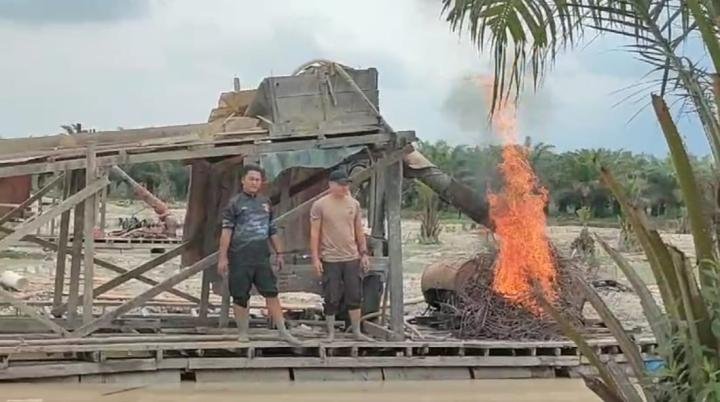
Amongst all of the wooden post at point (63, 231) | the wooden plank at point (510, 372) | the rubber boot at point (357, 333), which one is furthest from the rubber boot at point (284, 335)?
the wooden post at point (63, 231)

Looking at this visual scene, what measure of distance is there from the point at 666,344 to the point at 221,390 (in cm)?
742

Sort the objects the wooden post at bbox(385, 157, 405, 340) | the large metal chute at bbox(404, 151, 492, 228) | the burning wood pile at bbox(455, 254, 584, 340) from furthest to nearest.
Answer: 1. the large metal chute at bbox(404, 151, 492, 228)
2. the burning wood pile at bbox(455, 254, 584, 340)
3. the wooden post at bbox(385, 157, 405, 340)

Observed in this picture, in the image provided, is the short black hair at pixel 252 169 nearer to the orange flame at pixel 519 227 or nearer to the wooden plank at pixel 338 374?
the wooden plank at pixel 338 374

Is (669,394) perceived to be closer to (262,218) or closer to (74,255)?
(262,218)

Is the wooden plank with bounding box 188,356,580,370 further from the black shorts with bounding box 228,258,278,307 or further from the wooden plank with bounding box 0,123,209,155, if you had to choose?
the wooden plank with bounding box 0,123,209,155

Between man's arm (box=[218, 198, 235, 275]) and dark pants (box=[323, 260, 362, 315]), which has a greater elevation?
man's arm (box=[218, 198, 235, 275])

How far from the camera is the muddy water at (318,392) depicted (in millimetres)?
10180

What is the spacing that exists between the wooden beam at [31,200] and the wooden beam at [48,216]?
1.21m

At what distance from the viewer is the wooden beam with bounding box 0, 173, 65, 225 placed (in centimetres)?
1179

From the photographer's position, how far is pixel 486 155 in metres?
14.2

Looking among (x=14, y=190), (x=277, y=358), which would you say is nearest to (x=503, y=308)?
(x=277, y=358)

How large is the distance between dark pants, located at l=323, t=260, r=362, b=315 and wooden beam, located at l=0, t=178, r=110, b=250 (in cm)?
238

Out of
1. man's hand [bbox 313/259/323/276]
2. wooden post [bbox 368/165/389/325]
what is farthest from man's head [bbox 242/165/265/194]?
wooden post [bbox 368/165/389/325]

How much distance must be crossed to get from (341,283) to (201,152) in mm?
1918
